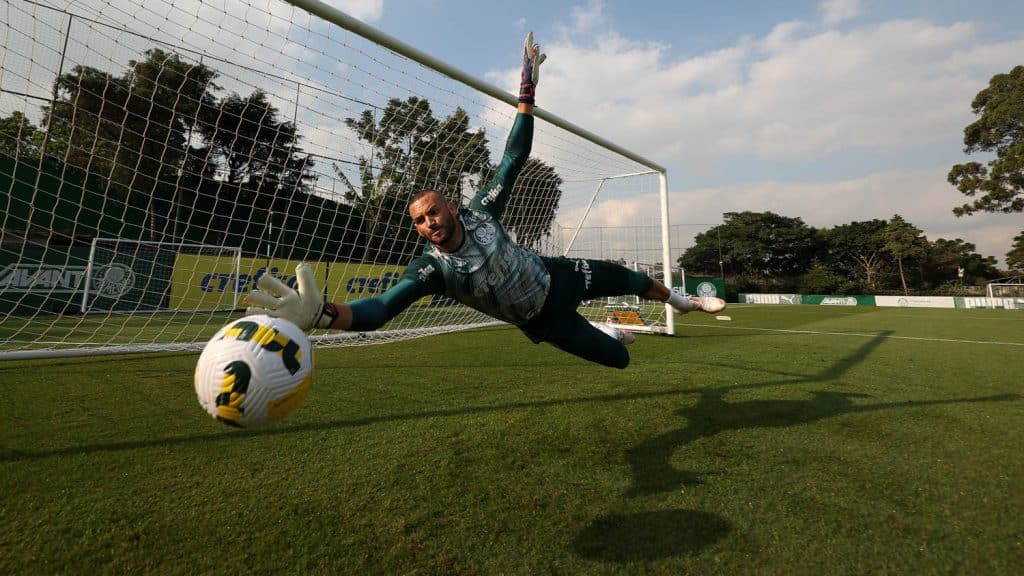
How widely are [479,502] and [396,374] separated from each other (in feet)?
12.4

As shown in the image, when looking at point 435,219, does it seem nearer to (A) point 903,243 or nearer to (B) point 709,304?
(B) point 709,304

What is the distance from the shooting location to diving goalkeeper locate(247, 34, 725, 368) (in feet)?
7.18

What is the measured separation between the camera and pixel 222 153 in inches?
238

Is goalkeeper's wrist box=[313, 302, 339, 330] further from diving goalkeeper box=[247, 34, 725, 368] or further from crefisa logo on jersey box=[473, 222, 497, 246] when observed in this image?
crefisa logo on jersey box=[473, 222, 497, 246]

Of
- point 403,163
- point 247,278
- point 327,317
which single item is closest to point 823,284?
point 403,163

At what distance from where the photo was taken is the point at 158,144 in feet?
17.6

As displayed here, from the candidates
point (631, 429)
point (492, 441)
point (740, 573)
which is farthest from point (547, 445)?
point (740, 573)

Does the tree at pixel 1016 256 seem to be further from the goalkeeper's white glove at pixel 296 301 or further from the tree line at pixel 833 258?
the goalkeeper's white glove at pixel 296 301

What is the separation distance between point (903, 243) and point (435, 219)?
67.3m

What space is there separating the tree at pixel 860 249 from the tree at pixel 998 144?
2683cm

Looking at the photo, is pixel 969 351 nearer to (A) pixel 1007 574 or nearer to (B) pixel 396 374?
(A) pixel 1007 574

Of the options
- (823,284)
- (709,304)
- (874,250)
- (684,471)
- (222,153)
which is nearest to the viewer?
(684,471)

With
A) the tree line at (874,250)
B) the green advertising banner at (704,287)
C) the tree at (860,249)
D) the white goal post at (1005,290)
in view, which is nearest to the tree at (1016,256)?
the tree line at (874,250)

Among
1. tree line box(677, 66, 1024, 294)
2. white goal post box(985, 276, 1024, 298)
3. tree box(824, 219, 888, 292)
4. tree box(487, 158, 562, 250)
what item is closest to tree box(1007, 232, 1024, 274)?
tree line box(677, 66, 1024, 294)
